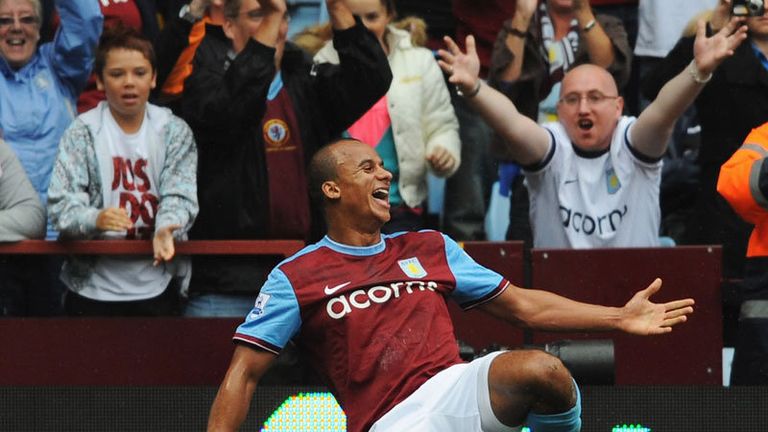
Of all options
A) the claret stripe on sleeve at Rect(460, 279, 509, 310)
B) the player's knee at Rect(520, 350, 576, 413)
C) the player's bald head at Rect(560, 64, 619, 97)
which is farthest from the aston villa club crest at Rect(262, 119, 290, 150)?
the player's knee at Rect(520, 350, 576, 413)

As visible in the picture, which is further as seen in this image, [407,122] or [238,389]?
[407,122]

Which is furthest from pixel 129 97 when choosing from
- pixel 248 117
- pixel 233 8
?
pixel 233 8

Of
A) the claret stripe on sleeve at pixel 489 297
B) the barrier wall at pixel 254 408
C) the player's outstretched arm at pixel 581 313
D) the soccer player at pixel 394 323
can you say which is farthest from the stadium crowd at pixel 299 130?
the claret stripe on sleeve at pixel 489 297

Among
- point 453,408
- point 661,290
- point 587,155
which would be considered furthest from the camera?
point 587,155

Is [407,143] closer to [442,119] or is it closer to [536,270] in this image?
[442,119]

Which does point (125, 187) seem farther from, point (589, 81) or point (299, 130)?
point (589, 81)

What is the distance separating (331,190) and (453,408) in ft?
3.93

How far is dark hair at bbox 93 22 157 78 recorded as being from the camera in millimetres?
8125

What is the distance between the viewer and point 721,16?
8086 mm

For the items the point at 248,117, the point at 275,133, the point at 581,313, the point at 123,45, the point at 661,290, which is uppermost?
the point at 123,45

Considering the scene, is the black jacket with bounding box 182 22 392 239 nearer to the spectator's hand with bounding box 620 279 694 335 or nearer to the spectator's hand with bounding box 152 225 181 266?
the spectator's hand with bounding box 152 225 181 266

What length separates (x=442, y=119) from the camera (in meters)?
8.80

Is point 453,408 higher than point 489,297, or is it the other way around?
point 489,297

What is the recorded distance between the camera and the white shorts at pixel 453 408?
5.92 meters
